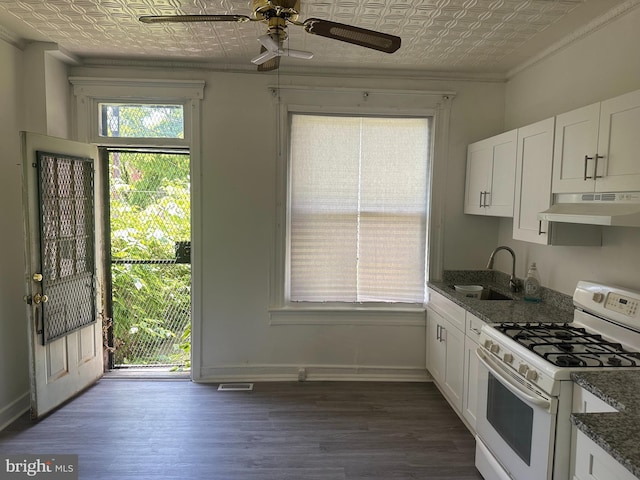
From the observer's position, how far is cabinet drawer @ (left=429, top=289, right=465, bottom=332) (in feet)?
9.50

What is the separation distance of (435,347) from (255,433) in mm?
1642

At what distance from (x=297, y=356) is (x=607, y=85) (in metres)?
3.07

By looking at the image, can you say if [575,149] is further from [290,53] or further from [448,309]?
[290,53]

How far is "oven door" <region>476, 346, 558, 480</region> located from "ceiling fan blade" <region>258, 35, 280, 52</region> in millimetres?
1970

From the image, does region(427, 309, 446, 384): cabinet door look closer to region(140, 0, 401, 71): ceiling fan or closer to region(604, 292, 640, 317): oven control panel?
region(604, 292, 640, 317): oven control panel

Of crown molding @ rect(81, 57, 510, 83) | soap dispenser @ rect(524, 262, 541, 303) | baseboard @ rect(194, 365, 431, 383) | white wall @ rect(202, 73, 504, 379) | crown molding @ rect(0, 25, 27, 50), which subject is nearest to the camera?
crown molding @ rect(0, 25, 27, 50)

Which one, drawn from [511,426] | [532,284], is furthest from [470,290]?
[511,426]

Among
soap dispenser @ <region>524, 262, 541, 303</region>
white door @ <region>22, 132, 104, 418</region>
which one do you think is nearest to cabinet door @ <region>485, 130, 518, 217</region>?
soap dispenser @ <region>524, 262, 541, 303</region>

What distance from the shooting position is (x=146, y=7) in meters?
2.40

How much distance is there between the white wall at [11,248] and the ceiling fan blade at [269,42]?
2.22m

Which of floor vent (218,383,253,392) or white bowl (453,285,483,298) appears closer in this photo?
white bowl (453,285,483,298)

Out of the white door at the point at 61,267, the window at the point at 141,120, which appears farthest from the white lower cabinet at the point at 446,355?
the white door at the point at 61,267

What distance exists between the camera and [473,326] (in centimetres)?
268

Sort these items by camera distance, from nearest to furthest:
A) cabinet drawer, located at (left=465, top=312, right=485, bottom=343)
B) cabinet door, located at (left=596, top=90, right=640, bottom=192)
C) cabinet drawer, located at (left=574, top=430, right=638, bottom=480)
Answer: cabinet drawer, located at (left=574, top=430, right=638, bottom=480)
cabinet door, located at (left=596, top=90, right=640, bottom=192)
cabinet drawer, located at (left=465, top=312, right=485, bottom=343)
